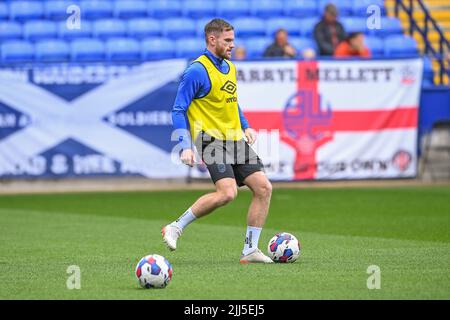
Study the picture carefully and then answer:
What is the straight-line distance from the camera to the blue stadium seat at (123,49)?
21.4 metres

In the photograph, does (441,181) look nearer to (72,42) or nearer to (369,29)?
(369,29)

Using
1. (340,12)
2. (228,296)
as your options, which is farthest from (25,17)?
(228,296)

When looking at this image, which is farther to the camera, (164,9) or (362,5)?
(362,5)

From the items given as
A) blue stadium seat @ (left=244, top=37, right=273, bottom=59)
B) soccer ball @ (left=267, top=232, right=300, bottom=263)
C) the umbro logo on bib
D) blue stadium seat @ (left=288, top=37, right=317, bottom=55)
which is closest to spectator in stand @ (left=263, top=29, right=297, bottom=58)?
blue stadium seat @ (left=244, top=37, right=273, bottom=59)

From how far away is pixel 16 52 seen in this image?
839 inches

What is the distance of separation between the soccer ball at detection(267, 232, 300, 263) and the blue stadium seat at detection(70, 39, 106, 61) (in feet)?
39.2

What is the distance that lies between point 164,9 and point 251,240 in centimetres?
1341

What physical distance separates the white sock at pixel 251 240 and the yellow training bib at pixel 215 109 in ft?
2.85

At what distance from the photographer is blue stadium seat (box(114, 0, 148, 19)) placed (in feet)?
74.3

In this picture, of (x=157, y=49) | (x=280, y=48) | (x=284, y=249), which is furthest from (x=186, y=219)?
(x=157, y=49)

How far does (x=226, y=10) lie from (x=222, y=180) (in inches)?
531

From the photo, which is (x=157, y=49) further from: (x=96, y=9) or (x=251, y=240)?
(x=251, y=240)

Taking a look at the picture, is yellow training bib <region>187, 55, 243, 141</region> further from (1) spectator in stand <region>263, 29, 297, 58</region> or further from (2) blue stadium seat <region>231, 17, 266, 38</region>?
(2) blue stadium seat <region>231, 17, 266, 38</region>

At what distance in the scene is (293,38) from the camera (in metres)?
22.2
